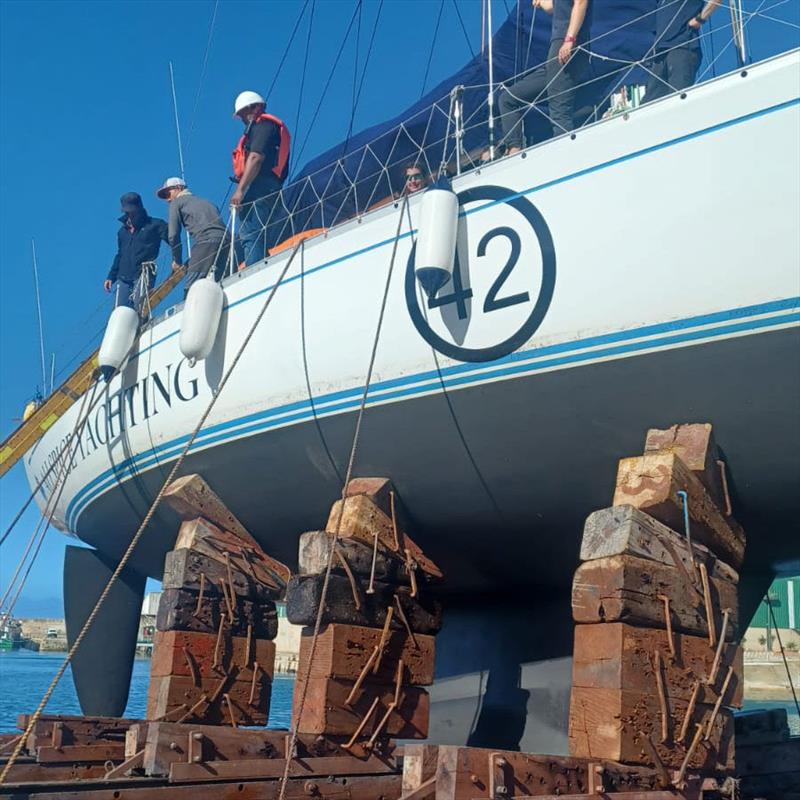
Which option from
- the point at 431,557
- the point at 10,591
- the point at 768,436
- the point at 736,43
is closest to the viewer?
the point at 768,436

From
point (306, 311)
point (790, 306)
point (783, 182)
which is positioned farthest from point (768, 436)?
point (306, 311)

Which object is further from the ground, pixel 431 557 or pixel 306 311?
pixel 306 311

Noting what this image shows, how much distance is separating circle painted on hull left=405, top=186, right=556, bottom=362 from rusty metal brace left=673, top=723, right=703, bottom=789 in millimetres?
2166

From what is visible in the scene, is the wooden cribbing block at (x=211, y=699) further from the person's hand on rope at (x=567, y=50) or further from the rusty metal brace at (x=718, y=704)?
the person's hand on rope at (x=567, y=50)

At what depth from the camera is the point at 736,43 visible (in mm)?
5254

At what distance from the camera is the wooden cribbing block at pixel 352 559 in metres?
6.00

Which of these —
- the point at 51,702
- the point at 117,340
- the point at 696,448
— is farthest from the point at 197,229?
the point at 51,702

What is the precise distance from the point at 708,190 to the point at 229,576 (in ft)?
14.6

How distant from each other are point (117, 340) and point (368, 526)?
11.1ft

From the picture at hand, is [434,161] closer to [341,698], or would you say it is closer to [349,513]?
[349,513]

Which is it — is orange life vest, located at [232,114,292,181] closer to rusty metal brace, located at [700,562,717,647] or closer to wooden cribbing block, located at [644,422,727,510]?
wooden cribbing block, located at [644,422,727,510]

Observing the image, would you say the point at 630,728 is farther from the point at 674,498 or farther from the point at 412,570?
the point at 412,570

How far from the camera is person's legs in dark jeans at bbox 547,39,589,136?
19.4 feet

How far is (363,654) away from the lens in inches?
235
